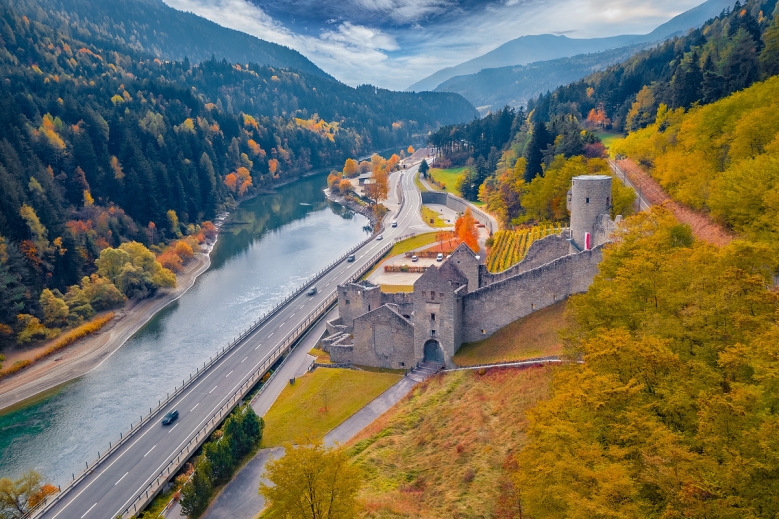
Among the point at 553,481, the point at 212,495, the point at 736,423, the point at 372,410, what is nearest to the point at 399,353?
the point at 372,410

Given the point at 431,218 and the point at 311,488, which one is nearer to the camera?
the point at 311,488

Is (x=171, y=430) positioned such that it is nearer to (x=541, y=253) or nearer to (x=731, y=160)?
(x=541, y=253)

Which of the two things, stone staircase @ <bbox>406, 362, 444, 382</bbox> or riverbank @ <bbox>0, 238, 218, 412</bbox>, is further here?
riverbank @ <bbox>0, 238, 218, 412</bbox>

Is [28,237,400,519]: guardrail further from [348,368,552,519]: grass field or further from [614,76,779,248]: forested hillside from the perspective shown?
[614,76,779,248]: forested hillside

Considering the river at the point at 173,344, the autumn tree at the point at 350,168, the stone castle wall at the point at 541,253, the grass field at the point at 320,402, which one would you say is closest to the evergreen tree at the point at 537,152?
the stone castle wall at the point at 541,253

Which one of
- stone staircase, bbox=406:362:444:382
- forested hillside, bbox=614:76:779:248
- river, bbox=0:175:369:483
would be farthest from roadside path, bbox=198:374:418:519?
forested hillside, bbox=614:76:779:248

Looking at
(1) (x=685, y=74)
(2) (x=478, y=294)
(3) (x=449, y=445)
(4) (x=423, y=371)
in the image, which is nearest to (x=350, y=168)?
(1) (x=685, y=74)

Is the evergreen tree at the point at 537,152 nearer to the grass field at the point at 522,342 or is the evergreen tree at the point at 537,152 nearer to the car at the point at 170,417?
the grass field at the point at 522,342
